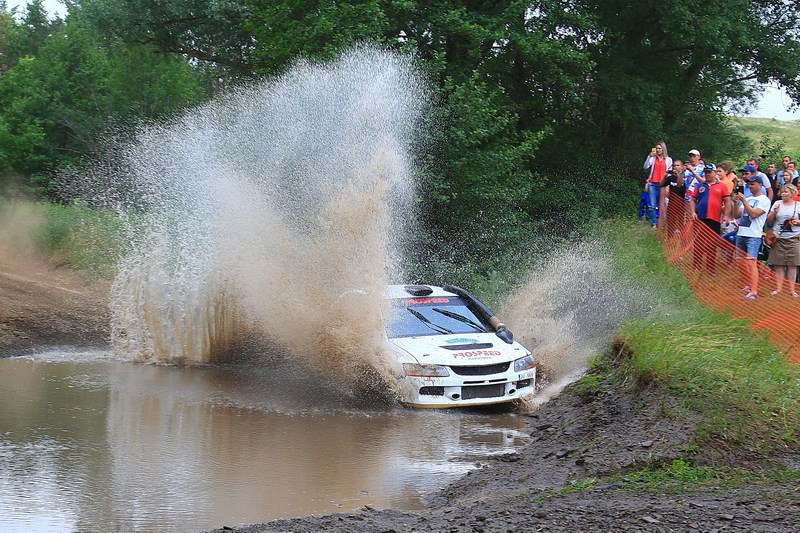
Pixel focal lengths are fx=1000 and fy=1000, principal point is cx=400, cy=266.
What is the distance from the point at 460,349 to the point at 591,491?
4747 millimetres

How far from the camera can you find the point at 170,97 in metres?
39.7

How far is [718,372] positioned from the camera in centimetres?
A: 1051

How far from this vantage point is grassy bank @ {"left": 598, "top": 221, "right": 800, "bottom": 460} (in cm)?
902

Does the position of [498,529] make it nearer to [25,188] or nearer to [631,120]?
[631,120]

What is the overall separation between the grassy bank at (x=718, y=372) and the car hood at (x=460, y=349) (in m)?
1.53

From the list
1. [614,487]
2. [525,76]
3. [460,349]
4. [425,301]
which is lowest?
[614,487]

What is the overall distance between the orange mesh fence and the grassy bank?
10.4 inches

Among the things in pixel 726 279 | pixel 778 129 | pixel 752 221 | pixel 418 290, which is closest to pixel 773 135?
pixel 778 129

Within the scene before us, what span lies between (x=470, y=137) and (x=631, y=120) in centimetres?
714

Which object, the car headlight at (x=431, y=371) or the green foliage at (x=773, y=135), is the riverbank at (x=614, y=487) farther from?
the green foliage at (x=773, y=135)

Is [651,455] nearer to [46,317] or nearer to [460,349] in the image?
[460,349]

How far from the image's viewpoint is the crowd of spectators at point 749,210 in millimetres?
14414

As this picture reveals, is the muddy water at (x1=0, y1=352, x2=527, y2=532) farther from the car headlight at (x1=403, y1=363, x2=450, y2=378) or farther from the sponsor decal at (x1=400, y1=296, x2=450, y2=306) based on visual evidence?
the sponsor decal at (x1=400, y1=296, x2=450, y2=306)

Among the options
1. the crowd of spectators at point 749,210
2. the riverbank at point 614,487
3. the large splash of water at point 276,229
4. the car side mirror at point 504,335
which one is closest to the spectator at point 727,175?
the crowd of spectators at point 749,210
